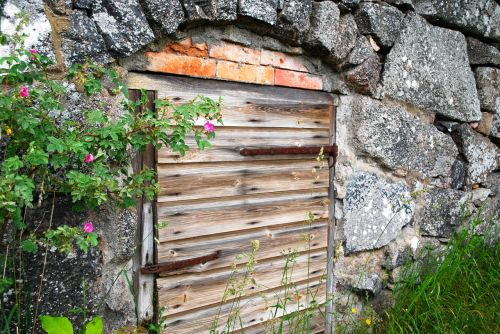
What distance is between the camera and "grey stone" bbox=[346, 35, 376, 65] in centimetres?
232

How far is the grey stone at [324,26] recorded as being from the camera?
7.00 ft

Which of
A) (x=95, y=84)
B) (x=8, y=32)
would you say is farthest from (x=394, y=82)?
(x=8, y=32)

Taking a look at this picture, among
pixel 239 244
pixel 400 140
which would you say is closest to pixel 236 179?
pixel 239 244

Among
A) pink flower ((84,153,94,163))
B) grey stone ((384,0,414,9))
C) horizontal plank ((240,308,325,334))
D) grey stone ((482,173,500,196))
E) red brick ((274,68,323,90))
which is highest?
grey stone ((384,0,414,9))

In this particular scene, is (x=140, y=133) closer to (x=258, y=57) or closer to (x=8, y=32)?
(x=8, y=32)

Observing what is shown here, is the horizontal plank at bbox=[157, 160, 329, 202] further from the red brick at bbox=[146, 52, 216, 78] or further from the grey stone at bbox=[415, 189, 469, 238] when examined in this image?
the grey stone at bbox=[415, 189, 469, 238]

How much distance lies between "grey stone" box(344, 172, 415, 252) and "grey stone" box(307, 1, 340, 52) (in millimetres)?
711

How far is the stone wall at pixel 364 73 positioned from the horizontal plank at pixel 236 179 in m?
0.21

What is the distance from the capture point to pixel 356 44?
7.66ft

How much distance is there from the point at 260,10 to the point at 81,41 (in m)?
0.73

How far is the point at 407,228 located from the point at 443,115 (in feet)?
2.30

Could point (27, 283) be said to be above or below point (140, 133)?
below

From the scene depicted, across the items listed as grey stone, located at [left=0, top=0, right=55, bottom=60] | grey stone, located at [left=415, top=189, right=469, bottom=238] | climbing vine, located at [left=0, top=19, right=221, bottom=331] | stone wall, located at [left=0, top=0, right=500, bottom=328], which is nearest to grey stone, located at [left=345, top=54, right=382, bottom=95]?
stone wall, located at [left=0, top=0, right=500, bottom=328]

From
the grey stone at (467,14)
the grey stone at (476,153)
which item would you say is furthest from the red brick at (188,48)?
the grey stone at (476,153)
